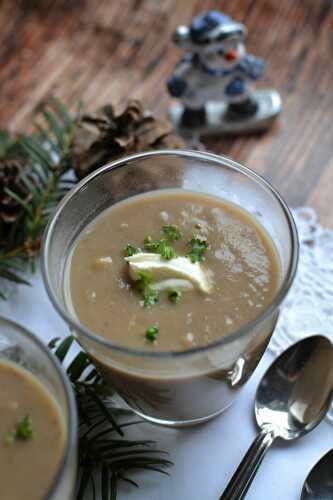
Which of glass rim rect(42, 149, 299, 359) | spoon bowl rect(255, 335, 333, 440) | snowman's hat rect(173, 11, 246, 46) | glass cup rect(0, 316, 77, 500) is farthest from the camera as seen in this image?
snowman's hat rect(173, 11, 246, 46)

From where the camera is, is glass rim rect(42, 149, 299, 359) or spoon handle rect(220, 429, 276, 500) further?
spoon handle rect(220, 429, 276, 500)

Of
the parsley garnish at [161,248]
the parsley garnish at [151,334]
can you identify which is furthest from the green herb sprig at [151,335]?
the parsley garnish at [161,248]

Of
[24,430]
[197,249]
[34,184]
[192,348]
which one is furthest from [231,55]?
[24,430]

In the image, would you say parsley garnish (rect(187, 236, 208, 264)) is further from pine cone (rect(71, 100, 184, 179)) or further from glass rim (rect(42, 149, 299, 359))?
pine cone (rect(71, 100, 184, 179))

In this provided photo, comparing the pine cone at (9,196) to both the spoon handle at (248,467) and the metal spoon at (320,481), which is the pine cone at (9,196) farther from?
the metal spoon at (320,481)

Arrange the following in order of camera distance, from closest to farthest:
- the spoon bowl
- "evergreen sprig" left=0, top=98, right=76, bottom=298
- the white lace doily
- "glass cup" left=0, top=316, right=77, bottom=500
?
1. "glass cup" left=0, top=316, right=77, bottom=500
2. the spoon bowl
3. the white lace doily
4. "evergreen sprig" left=0, top=98, right=76, bottom=298

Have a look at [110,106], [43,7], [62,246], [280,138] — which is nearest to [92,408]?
[62,246]

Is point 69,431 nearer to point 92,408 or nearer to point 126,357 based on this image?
point 126,357

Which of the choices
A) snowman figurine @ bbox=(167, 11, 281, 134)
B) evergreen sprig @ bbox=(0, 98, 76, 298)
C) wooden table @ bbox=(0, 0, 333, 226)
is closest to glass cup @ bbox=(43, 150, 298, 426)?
evergreen sprig @ bbox=(0, 98, 76, 298)
